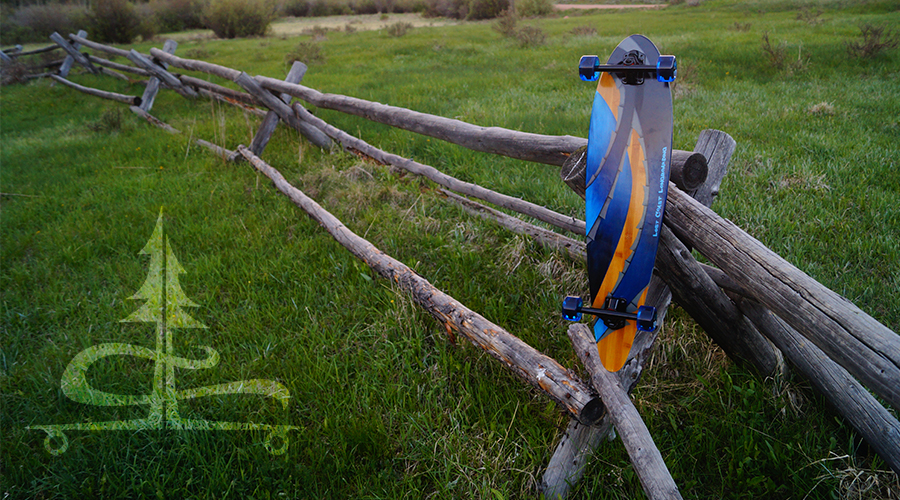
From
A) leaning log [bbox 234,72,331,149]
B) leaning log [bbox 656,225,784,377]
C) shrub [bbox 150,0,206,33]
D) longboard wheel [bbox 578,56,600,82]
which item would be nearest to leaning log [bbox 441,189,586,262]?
leaning log [bbox 656,225,784,377]

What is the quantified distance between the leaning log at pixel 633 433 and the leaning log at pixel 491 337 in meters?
0.08

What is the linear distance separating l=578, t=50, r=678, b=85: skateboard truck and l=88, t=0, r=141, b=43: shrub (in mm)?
27841

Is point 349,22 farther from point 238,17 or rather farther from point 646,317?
point 646,317

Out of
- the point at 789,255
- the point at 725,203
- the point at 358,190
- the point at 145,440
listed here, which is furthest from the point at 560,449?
the point at 358,190

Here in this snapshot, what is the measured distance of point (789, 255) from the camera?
3219 mm

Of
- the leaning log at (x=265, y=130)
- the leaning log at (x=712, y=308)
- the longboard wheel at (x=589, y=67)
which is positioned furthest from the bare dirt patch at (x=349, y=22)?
the leaning log at (x=712, y=308)

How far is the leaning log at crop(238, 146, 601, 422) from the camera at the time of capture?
1917 millimetres

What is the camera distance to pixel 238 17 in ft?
80.5

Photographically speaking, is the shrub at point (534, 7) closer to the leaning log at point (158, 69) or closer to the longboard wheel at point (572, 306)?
the leaning log at point (158, 69)

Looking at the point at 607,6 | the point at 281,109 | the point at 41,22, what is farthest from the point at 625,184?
the point at 41,22

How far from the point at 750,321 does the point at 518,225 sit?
1904 millimetres

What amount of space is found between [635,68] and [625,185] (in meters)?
0.45

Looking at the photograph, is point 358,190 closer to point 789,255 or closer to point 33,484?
point 33,484

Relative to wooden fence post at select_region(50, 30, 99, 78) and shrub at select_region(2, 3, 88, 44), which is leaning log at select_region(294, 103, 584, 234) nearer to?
wooden fence post at select_region(50, 30, 99, 78)
